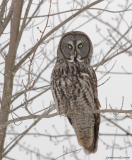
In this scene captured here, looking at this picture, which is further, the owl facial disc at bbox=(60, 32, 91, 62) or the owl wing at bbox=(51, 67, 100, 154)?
the owl facial disc at bbox=(60, 32, 91, 62)

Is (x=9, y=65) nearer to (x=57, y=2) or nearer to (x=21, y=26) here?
(x=21, y=26)

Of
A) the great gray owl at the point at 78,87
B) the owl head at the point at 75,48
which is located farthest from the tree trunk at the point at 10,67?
the owl head at the point at 75,48

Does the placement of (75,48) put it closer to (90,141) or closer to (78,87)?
(78,87)

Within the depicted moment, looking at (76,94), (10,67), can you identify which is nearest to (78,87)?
(76,94)

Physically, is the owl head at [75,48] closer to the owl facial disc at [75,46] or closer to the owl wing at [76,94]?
the owl facial disc at [75,46]

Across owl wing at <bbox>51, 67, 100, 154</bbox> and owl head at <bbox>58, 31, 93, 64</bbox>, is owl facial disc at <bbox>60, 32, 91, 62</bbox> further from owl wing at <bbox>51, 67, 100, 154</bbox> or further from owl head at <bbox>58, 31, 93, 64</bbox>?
owl wing at <bbox>51, 67, 100, 154</bbox>

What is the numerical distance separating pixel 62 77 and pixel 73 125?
111 centimetres

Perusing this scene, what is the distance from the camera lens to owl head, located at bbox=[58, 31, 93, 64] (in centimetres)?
456

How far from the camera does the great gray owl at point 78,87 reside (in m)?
4.12

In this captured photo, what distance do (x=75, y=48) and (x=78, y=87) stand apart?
3.00 ft

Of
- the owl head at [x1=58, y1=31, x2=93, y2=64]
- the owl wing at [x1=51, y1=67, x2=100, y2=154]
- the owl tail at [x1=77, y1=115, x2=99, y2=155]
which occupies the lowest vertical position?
the owl tail at [x1=77, y1=115, x2=99, y2=155]

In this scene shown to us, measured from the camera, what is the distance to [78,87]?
4.08m

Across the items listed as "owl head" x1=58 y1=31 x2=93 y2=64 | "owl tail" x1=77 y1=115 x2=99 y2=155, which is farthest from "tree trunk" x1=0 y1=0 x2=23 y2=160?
"owl tail" x1=77 y1=115 x2=99 y2=155

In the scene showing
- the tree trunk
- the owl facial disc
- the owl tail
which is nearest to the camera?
the tree trunk
